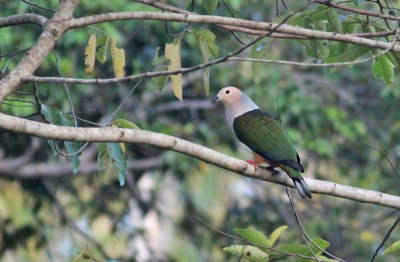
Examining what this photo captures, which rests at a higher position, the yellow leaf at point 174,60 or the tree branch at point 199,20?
the tree branch at point 199,20

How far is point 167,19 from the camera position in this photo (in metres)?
3.05

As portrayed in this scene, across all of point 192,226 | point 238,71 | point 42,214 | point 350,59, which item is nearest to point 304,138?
point 238,71

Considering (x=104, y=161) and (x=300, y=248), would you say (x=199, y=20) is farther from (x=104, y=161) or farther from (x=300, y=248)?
(x=300, y=248)

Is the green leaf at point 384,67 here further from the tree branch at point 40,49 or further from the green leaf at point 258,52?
the tree branch at point 40,49

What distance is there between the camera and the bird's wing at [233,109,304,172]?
13.8 ft

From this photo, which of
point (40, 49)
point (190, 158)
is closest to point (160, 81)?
point (40, 49)

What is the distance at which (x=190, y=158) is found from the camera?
7574 mm

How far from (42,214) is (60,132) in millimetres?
5884

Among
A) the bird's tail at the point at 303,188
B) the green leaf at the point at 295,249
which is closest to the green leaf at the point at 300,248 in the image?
the green leaf at the point at 295,249

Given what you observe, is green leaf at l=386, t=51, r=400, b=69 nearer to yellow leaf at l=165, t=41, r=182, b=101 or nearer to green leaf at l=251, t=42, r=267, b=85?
green leaf at l=251, t=42, r=267, b=85

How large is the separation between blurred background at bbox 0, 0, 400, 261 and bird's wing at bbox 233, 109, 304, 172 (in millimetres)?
2656

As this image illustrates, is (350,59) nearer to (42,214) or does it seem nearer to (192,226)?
(192,226)

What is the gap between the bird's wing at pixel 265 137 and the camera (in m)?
4.20

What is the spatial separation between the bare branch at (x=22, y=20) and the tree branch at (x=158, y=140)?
2.29 ft
